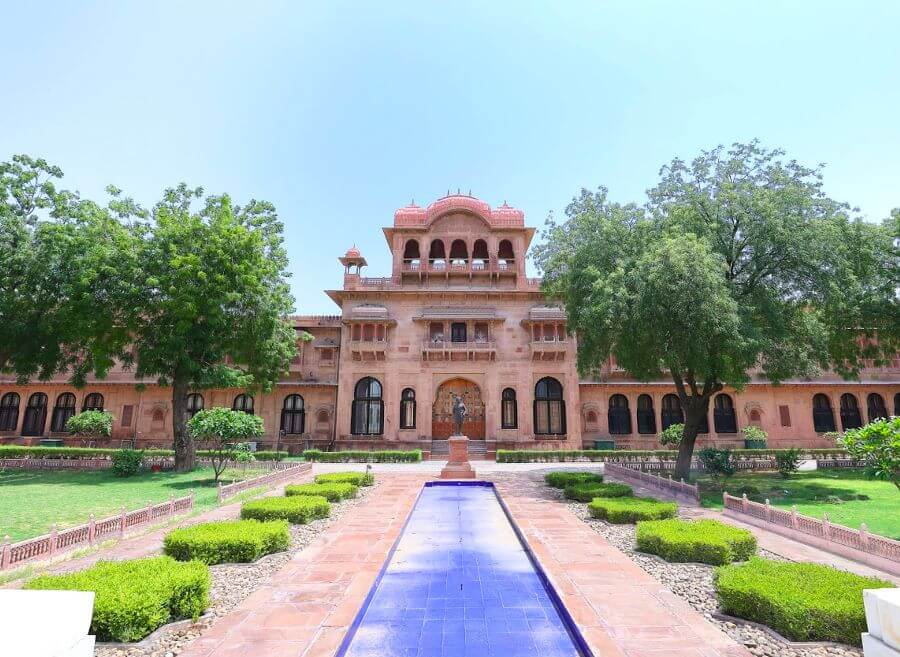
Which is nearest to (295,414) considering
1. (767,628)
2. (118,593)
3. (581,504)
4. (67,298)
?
(67,298)

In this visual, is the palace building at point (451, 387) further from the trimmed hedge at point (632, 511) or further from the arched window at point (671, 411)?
the trimmed hedge at point (632, 511)

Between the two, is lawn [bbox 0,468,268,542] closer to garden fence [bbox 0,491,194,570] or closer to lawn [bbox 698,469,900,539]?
garden fence [bbox 0,491,194,570]

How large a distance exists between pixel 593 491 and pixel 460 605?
325 inches

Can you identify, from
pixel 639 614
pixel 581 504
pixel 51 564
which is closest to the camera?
pixel 639 614

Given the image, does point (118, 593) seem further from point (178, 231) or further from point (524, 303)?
point (524, 303)

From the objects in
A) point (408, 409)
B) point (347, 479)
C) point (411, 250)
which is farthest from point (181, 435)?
point (411, 250)

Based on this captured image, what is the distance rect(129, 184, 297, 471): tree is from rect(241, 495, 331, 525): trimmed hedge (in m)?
10.5

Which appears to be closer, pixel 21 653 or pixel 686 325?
pixel 21 653

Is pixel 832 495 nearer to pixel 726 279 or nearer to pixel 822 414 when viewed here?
pixel 726 279

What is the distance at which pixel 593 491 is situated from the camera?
522 inches

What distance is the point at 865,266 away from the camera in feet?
56.9

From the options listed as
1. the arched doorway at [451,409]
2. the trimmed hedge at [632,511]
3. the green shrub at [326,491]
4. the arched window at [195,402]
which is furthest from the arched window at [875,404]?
the arched window at [195,402]

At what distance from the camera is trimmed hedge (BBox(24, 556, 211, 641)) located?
488 centimetres

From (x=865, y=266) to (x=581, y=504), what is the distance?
47.1 feet
